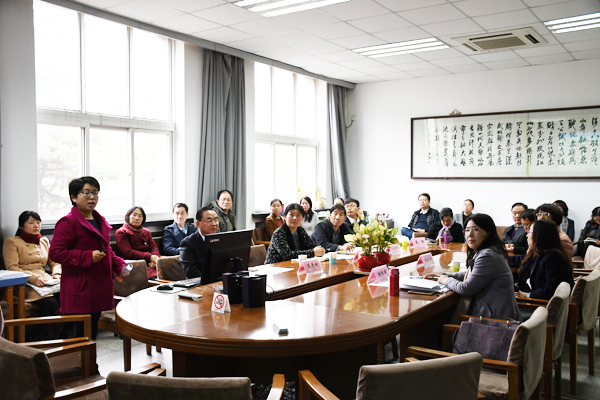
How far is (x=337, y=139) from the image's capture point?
9.16 meters

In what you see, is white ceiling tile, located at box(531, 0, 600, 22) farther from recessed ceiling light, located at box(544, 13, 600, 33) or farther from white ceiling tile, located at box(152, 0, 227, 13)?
white ceiling tile, located at box(152, 0, 227, 13)

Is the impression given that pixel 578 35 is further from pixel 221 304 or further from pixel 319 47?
pixel 221 304

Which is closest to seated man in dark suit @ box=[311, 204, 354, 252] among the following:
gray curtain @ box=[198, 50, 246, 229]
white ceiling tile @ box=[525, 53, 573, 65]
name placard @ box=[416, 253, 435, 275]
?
name placard @ box=[416, 253, 435, 275]

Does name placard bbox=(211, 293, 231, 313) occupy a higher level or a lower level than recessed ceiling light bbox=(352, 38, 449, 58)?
lower

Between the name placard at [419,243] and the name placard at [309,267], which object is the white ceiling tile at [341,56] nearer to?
A: the name placard at [419,243]

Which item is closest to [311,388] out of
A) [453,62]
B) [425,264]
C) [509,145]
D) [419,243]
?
[425,264]

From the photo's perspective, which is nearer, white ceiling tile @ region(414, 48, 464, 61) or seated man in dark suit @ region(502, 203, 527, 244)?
seated man in dark suit @ region(502, 203, 527, 244)

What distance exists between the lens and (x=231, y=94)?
6934 mm

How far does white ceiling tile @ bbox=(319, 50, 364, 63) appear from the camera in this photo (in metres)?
7.05

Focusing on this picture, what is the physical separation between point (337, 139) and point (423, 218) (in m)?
2.16

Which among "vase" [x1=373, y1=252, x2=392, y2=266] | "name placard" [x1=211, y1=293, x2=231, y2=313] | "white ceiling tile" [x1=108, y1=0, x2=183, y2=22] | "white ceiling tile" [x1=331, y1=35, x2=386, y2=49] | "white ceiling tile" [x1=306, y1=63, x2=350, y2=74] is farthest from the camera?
"white ceiling tile" [x1=306, y1=63, x2=350, y2=74]

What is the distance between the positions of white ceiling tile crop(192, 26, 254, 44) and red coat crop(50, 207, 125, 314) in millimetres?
3235

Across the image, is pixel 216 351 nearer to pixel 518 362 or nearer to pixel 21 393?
pixel 21 393

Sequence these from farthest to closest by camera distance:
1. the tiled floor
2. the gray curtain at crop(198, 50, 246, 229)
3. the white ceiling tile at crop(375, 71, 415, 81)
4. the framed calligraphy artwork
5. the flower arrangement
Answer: the white ceiling tile at crop(375, 71, 415, 81), the framed calligraphy artwork, the gray curtain at crop(198, 50, 246, 229), the flower arrangement, the tiled floor
